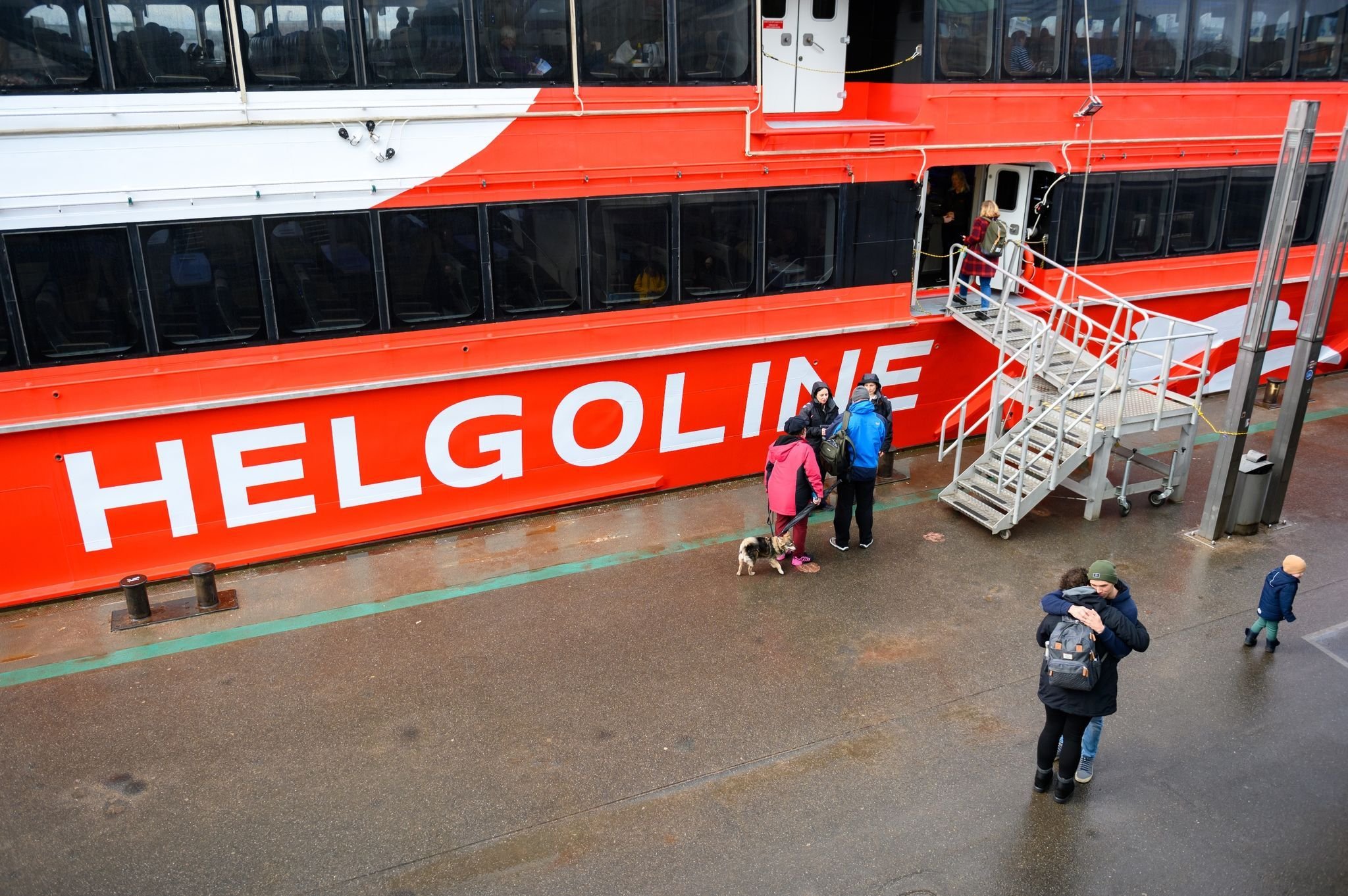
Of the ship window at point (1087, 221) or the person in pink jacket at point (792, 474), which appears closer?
the person in pink jacket at point (792, 474)

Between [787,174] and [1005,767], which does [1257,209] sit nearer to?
[787,174]

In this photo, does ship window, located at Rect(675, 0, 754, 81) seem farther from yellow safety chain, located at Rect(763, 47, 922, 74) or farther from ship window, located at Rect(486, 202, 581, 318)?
ship window, located at Rect(486, 202, 581, 318)

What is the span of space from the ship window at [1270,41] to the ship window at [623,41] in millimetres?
7531

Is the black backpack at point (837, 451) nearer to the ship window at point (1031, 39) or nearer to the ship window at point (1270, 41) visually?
the ship window at point (1031, 39)

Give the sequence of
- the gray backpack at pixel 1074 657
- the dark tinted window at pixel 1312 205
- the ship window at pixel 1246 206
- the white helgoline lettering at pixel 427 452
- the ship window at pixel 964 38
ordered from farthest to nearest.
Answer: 1. the dark tinted window at pixel 1312 205
2. the ship window at pixel 1246 206
3. the ship window at pixel 964 38
4. the white helgoline lettering at pixel 427 452
5. the gray backpack at pixel 1074 657

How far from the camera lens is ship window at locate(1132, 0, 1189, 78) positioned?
11.4m

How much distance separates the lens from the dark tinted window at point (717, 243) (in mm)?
9969

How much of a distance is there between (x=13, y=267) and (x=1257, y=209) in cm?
1353

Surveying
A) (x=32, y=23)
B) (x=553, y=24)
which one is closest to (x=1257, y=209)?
(x=553, y=24)

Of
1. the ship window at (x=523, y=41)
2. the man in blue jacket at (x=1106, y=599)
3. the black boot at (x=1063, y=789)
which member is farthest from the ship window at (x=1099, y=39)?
the black boot at (x=1063, y=789)

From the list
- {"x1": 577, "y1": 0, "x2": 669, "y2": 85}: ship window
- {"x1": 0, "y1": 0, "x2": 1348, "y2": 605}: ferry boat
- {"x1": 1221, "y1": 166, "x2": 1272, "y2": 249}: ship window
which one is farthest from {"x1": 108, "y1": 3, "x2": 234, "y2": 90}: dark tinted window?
{"x1": 1221, "y1": 166, "x2": 1272, "y2": 249}: ship window

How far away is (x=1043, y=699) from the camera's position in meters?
5.90

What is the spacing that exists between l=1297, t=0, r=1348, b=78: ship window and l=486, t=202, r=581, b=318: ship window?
376 inches

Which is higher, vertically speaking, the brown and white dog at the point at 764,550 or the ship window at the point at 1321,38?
the ship window at the point at 1321,38
